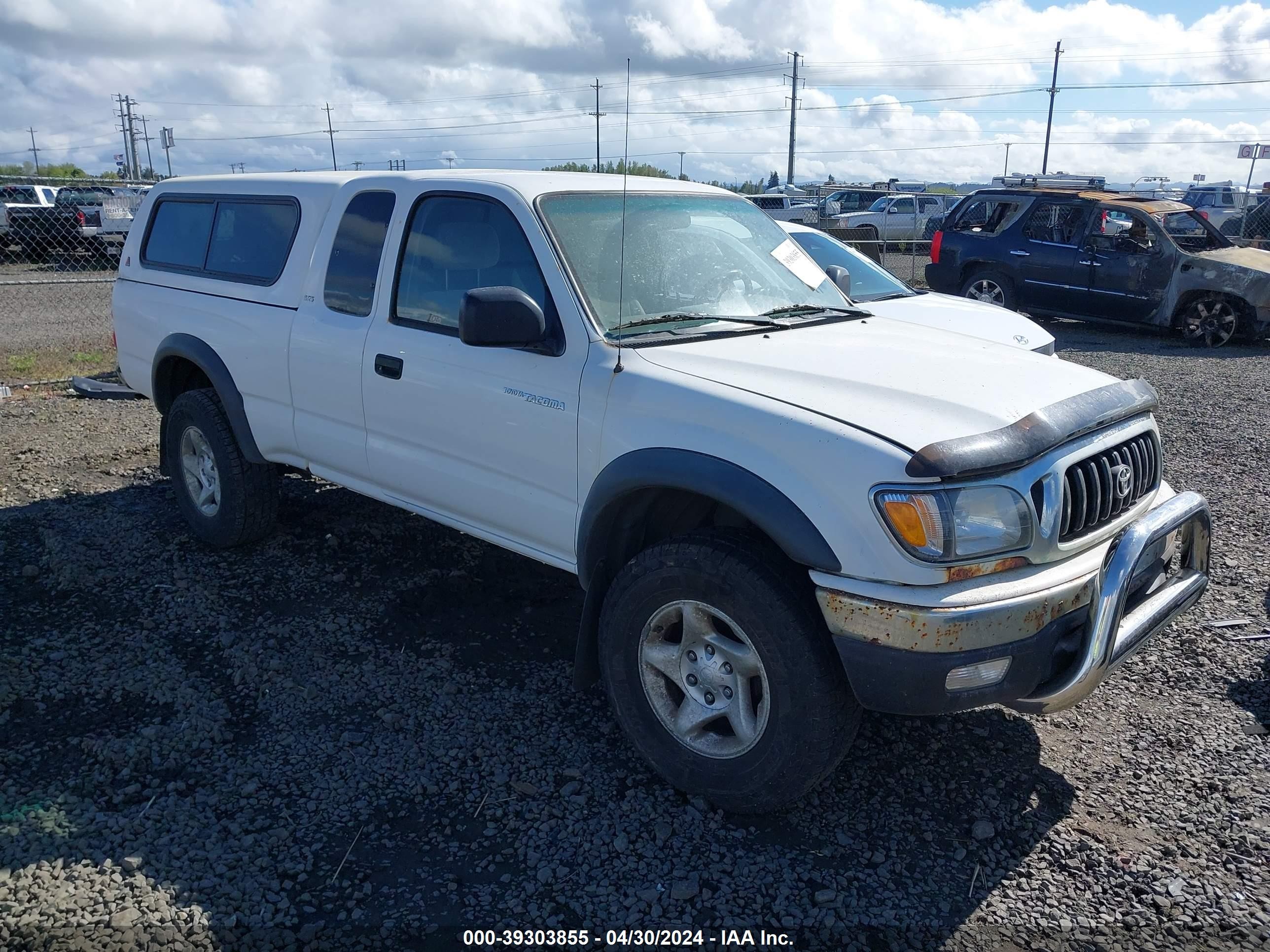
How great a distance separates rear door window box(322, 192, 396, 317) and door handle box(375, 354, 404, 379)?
276 mm

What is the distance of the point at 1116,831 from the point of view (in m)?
3.12

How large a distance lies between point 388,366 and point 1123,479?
280cm

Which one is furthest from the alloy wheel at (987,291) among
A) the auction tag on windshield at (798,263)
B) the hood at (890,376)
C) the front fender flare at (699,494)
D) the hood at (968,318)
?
the front fender flare at (699,494)

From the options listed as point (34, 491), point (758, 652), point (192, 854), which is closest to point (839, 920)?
point (758, 652)

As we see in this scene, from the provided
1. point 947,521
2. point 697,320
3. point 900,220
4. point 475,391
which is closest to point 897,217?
point 900,220

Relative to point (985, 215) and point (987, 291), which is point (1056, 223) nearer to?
point (985, 215)

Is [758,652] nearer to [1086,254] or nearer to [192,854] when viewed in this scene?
[192,854]

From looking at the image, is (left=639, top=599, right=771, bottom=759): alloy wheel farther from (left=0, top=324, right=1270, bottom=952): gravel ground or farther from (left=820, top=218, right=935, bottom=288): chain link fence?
(left=820, top=218, right=935, bottom=288): chain link fence

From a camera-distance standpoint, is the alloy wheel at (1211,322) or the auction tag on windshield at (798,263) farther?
the alloy wheel at (1211,322)

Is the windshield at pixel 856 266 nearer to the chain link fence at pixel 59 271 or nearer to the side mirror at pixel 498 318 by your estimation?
the side mirror at pixel 498 318

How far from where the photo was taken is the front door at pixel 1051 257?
12938 mm

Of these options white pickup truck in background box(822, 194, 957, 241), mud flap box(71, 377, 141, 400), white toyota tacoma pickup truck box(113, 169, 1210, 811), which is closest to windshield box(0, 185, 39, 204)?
mud flap box(71, 377, 141, 400)

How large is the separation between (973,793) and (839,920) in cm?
82

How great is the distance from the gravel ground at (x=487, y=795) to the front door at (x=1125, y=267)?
8.77 m
